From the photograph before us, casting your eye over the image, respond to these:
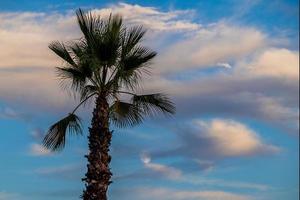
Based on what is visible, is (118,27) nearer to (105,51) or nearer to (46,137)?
(105,51)

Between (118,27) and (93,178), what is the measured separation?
5840 millimetres

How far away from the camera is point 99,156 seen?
32875 millimetres

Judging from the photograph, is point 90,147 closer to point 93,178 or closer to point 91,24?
point 93,178

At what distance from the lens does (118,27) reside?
110ft

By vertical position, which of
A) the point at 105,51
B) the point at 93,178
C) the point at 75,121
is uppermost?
the point at 105,51

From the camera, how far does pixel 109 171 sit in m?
32.9

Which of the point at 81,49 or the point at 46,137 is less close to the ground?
the point at 81,49

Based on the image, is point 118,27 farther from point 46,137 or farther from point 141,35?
point 46,137

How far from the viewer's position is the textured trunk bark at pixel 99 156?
32.6m

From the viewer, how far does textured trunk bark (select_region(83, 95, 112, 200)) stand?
32.6 m

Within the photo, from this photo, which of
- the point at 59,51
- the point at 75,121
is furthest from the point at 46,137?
the point at 59,51

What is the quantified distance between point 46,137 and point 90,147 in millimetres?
1980

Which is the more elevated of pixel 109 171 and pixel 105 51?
pixel 105 51

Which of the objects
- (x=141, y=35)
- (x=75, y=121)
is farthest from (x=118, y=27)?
(x=75, y=121)
